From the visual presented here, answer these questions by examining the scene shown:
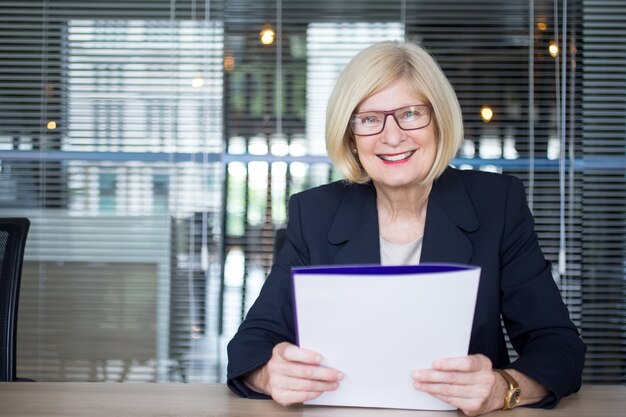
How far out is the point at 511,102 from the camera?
429 centimetres

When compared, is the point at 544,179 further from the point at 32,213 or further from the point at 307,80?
the point at 32,213

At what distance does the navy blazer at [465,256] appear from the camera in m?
1.68

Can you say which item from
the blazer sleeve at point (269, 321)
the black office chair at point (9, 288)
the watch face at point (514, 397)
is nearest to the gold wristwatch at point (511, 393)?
the watch face at point (514, 397)

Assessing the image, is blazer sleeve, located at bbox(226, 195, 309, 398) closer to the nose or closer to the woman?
the woman

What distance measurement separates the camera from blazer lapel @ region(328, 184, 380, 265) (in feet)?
6.12

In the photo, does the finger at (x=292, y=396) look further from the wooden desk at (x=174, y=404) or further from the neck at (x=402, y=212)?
the neck at (x=402, y=212)

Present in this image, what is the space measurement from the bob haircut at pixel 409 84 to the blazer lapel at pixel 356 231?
0.51 ft

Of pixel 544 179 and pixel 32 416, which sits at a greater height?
pixel 544 179

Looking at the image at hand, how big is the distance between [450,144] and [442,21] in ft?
8.54

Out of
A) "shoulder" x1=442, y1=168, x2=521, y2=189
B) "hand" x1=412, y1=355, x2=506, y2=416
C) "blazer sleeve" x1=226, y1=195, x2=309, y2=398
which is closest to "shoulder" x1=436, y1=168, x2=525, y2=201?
"shoulder" x1=442, y1=168, x2=521, y2=189

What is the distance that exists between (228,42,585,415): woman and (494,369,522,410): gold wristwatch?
0.44 ft

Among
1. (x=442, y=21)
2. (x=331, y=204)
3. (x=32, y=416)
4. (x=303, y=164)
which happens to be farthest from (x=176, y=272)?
(x=32, y=416)

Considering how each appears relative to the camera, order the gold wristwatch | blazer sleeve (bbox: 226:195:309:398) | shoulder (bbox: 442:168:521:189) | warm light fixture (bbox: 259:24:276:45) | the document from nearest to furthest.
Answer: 1. the document
2. the gold wristwatch
3. blazer sleeve (bbox: 226:195:309:398)
4. shoulder (bbox: 442:168:521:189)
5. warm light fixture (bbox: 259:24:276:45)

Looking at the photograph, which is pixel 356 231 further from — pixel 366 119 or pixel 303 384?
pixel 303 384
